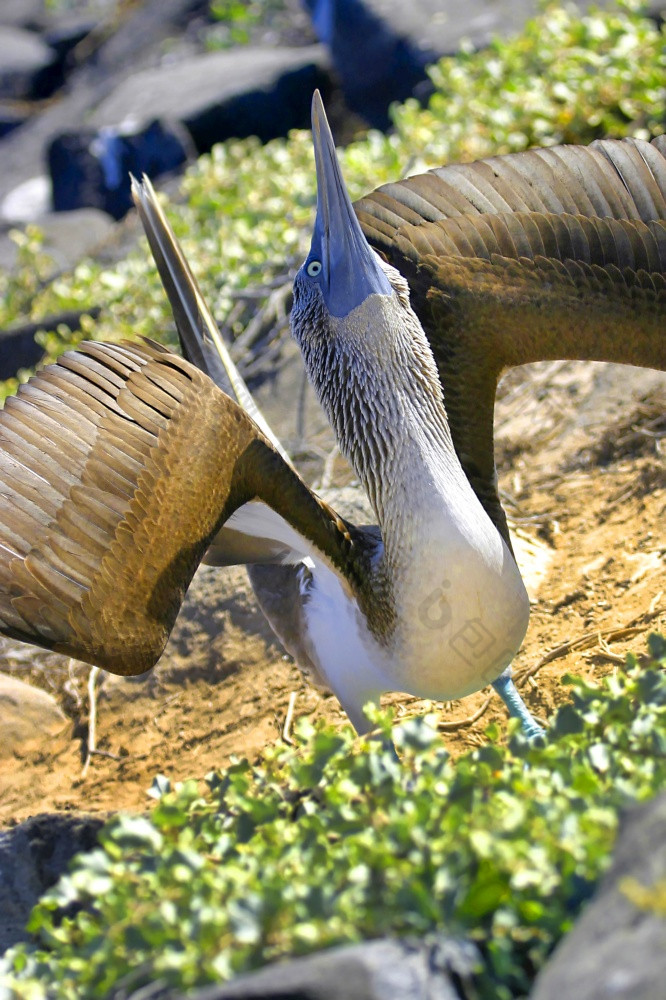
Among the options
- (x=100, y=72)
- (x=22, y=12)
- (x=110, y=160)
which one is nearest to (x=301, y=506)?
(x=110, y=160)

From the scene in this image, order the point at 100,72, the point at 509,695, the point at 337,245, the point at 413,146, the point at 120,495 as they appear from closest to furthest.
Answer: the point at 120,495
the point at 337,245
the point at 509,695
the point at 413,146
the point at 100,72

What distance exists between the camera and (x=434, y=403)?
430 centimetres

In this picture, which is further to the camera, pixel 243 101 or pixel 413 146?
pixel 243 101

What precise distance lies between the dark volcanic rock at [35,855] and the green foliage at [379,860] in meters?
0.78

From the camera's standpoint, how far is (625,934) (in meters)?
→ 1.97

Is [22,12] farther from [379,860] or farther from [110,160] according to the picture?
[379,860]

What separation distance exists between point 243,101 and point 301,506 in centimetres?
918

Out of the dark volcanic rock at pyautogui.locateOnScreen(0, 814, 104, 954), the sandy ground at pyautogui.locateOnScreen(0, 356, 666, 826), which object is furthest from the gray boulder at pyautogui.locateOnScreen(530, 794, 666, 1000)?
the sandy ground at pyautogui.locateOnScreen(0, 356, 666, 826)

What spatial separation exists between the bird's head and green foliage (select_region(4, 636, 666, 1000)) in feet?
4.88

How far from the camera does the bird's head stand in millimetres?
4199

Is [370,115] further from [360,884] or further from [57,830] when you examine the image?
[360,884]

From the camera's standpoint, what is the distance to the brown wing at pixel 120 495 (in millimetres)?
3656

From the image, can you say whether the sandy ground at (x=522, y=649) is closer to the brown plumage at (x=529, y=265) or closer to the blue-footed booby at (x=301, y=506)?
the blue-footed booby at (x=301, y=506)

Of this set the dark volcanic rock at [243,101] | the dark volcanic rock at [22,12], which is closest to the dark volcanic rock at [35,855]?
the dark volcanic rock at [243,101]
